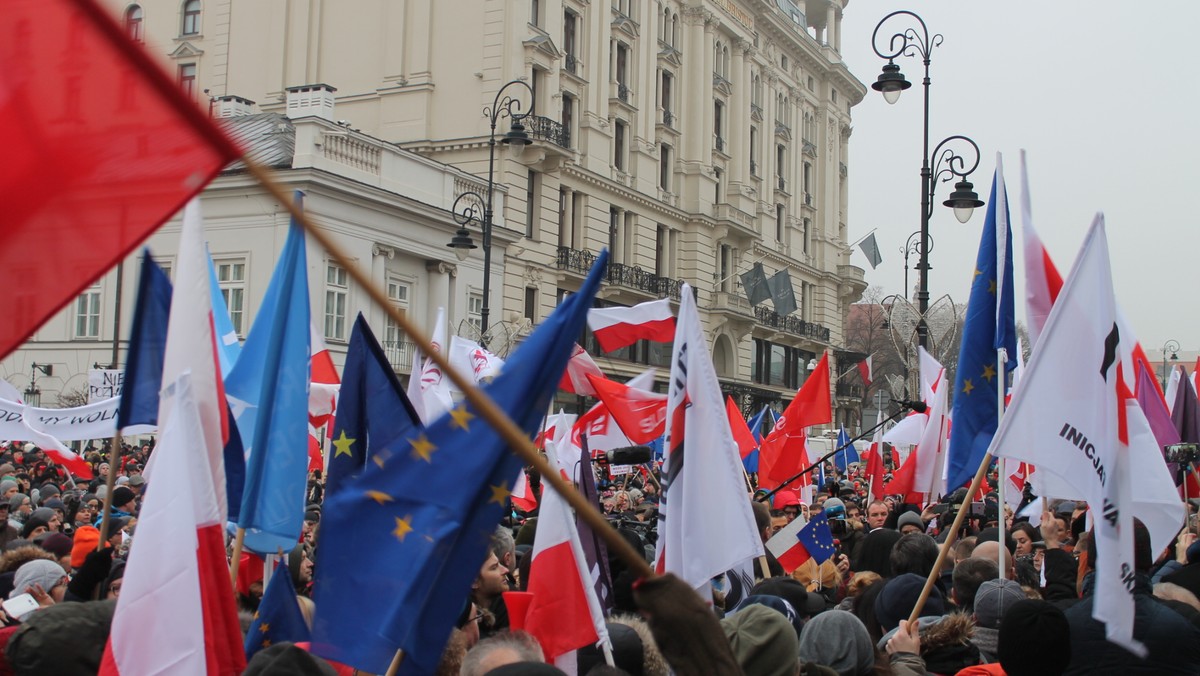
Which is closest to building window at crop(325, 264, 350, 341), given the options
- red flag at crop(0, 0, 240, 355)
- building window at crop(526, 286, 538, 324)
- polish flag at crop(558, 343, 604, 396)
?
building window at crop(526, 286, 538, 324)

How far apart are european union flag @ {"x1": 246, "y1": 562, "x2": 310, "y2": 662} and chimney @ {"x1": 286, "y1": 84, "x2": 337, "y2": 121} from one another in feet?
81.5

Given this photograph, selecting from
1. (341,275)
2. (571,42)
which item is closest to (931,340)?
(341,275)

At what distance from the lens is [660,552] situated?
18.2 ft

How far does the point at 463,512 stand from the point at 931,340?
45.6ft

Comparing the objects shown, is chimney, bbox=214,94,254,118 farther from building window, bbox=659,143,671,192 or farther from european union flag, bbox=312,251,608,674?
european union flag, bbox=312,251,608,674

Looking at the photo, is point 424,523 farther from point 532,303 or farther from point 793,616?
point 532,303

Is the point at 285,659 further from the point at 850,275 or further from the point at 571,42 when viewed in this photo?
the point at 850,275

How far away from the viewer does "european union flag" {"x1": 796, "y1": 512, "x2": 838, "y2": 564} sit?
7363mm

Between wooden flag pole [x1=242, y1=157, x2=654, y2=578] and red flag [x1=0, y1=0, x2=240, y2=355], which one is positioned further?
red flag [x1=0, y1=0, x2=240, y2=355]

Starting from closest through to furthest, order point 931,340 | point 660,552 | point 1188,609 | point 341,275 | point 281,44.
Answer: point 1188,609
point 660,552
point 931,340
point 341,275
point 281,44

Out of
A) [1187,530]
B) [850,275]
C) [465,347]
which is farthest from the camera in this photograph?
[850,275]

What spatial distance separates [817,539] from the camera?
7.41 meters

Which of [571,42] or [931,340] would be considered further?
[571,42]

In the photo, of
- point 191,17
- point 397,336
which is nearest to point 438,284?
point 397,336
